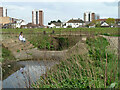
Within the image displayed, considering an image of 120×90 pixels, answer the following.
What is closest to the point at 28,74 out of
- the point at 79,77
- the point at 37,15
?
the point at 79,77

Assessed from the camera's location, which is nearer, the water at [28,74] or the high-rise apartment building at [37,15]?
the water at [28,74]

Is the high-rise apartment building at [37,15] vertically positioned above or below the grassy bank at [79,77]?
above

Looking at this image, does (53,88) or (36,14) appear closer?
(53,88)

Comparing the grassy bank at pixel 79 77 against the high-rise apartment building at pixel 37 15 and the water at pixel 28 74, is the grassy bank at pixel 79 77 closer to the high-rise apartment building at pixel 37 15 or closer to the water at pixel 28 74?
the water at pixel 28 74

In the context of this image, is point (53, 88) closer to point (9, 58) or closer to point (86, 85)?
point (86, 85)

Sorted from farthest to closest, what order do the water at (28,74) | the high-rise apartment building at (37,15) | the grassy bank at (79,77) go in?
1. the high-rise apartment building at (37,15)
2. the grassy bank at (79,77)
3. the water at (28,74)

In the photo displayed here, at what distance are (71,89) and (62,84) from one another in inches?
10.8

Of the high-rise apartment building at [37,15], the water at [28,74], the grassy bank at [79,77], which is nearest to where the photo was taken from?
the water at [28,74]

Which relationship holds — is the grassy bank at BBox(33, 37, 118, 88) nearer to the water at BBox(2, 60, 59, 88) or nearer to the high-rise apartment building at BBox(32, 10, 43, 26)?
the water at BBox(2, 60, 59, 88)

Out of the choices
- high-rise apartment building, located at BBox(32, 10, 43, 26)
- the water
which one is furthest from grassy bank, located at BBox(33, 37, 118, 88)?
high-rise apartment building, located at BBox(32, 10, 43, 26)

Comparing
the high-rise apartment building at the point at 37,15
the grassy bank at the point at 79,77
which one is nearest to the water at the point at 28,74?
the grassy bank at the point at 79,77

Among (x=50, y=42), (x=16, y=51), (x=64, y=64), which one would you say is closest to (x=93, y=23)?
(x=50, y=42)

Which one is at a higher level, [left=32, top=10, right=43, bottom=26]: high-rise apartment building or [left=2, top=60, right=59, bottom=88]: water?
[left=32, top=10, right=43, bottom=26]: high-rise apartment building

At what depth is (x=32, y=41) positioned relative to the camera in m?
16.6
